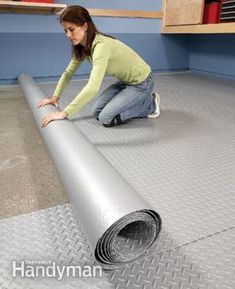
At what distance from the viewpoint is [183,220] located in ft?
3.13

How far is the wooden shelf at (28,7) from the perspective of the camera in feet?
8.83

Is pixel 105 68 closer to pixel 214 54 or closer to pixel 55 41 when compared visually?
pixel 55 41

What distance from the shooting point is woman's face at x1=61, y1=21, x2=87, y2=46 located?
1349 mm

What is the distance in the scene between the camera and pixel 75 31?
136 cm

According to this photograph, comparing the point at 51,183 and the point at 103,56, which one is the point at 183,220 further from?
the point at 103,56

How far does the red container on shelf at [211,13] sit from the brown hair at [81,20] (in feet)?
7.00

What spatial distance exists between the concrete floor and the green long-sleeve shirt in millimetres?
299

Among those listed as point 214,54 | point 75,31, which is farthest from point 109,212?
point 214,54

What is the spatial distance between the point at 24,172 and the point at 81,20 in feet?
2.49

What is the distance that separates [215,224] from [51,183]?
2.17ft

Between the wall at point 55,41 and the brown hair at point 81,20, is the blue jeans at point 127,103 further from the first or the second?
the wall at point 55,41

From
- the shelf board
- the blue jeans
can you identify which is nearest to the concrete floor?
the blue jeans

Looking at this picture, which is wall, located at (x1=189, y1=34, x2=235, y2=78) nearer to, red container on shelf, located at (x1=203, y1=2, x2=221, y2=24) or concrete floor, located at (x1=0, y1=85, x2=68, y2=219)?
red container on shelf, located at (x1=203, y1=2, x2=221, y2=24)

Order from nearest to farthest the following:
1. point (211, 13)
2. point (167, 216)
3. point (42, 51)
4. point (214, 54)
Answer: point (167, 216)
point (211, 13)
point (42, 51)
point (214, 54)
